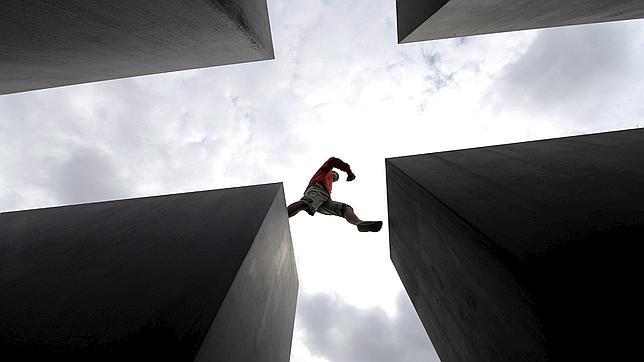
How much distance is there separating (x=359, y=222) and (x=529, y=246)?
316 cm

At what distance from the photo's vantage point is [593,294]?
135 centimetres

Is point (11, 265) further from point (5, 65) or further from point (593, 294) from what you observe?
point (593, 294)

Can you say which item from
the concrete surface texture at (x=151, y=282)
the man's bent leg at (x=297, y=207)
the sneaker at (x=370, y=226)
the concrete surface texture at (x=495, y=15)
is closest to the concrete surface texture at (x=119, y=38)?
the concrete surface texture at (x=151, y=282)

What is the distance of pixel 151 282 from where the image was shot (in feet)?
5.74

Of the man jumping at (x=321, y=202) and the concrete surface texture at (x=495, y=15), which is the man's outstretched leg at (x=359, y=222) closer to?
the man jumping at (x=321, y=202)

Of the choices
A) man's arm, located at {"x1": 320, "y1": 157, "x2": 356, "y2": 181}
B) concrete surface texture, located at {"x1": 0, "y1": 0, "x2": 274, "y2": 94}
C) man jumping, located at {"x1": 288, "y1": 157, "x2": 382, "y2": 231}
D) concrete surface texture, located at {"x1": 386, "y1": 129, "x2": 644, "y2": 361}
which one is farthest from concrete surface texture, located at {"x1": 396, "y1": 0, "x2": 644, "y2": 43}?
man jumping, located at {"x1": 288, "y1": 157, "x2": 382, "y2": 231}

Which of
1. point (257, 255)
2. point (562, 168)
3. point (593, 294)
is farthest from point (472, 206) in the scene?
point (257, 255)

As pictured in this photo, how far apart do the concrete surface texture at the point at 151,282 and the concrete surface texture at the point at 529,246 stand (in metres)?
1.53

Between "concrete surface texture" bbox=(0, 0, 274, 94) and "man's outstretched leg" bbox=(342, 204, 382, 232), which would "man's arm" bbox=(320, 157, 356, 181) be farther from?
"concrete surface texture" bbox=(0, 0, 274, 94)

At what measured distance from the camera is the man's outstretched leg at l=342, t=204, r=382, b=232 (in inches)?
177

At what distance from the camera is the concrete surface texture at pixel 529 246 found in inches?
52.5

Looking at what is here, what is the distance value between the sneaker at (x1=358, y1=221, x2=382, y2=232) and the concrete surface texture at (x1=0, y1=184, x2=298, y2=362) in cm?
154

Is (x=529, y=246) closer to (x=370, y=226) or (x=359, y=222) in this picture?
(x=370, y=226)

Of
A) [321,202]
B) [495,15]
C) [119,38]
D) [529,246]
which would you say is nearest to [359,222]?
[321,202]
